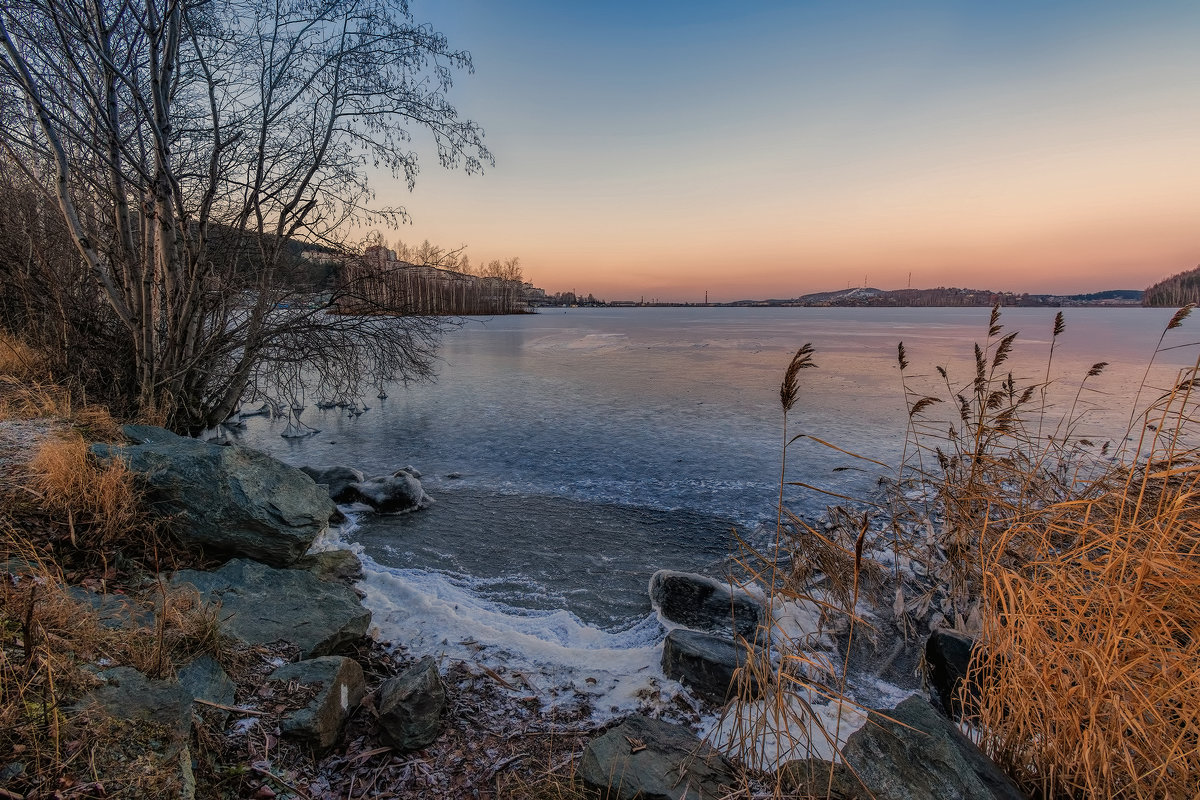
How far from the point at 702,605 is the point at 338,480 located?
21.1 feet

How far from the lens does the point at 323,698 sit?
291cm

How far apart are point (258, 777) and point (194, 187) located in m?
9.99

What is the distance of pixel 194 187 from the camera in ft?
28.9

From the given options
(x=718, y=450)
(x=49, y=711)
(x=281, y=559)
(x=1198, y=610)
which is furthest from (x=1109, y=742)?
(x=718, y=450)

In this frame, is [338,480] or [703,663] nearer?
[703,663]

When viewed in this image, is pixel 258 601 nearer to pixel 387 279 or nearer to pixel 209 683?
pixel 209 683

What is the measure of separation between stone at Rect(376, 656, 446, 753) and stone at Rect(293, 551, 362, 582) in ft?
8.52

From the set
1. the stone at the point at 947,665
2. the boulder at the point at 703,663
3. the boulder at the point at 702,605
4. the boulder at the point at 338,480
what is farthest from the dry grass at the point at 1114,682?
the boulder at the point at 338,480

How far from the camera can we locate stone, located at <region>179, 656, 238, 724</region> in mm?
2625

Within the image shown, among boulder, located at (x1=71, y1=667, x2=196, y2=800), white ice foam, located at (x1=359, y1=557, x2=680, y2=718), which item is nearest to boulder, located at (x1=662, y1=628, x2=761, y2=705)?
white ice foam, located at (x1=359, y1=557, x2=680, y2=718)

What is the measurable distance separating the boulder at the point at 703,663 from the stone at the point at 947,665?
5.00 feet

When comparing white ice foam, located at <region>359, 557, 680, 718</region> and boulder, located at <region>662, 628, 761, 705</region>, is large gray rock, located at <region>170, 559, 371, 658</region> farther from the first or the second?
boulder, located at <region>662, 628, 761, 705</region>

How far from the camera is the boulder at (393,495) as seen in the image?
7820mm

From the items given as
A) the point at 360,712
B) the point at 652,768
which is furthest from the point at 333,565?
the point at 652,768
